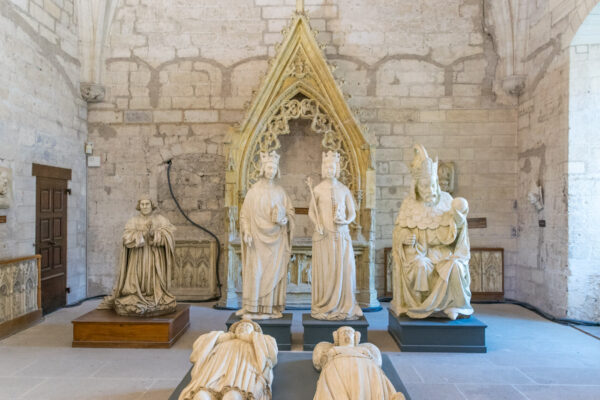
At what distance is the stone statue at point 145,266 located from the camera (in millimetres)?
4605

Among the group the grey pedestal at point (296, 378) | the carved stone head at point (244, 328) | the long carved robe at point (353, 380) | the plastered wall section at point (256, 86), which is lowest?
the grey pedestal at point (296, 378)

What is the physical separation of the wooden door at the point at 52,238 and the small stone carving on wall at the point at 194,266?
1.54 m

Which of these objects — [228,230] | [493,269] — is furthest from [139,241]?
[493,269]

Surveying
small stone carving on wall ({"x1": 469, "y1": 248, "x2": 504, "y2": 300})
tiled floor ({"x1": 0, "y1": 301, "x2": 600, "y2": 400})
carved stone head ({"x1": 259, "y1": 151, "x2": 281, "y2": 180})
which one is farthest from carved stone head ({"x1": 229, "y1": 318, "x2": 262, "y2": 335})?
small stone carving on wall ({"x1": 469, "y1": 248, "x2": 504, "y2": 300})

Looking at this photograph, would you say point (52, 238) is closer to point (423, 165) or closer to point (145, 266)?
point (145, 266)

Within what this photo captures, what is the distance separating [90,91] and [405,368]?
5.85 m

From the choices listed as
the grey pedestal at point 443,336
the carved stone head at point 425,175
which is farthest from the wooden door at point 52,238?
the carved stone head at point 425,175

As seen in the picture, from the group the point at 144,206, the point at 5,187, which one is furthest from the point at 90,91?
the point at 144,206

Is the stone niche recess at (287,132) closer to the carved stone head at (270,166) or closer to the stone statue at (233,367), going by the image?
the carved stone head at (270,166)

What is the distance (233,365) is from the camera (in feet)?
8.88

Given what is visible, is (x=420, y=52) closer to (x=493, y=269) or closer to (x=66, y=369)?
(x=493, y=269)

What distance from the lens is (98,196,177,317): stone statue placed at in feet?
15.1

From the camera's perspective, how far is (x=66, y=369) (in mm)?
3809

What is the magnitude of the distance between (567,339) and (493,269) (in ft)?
6.56
